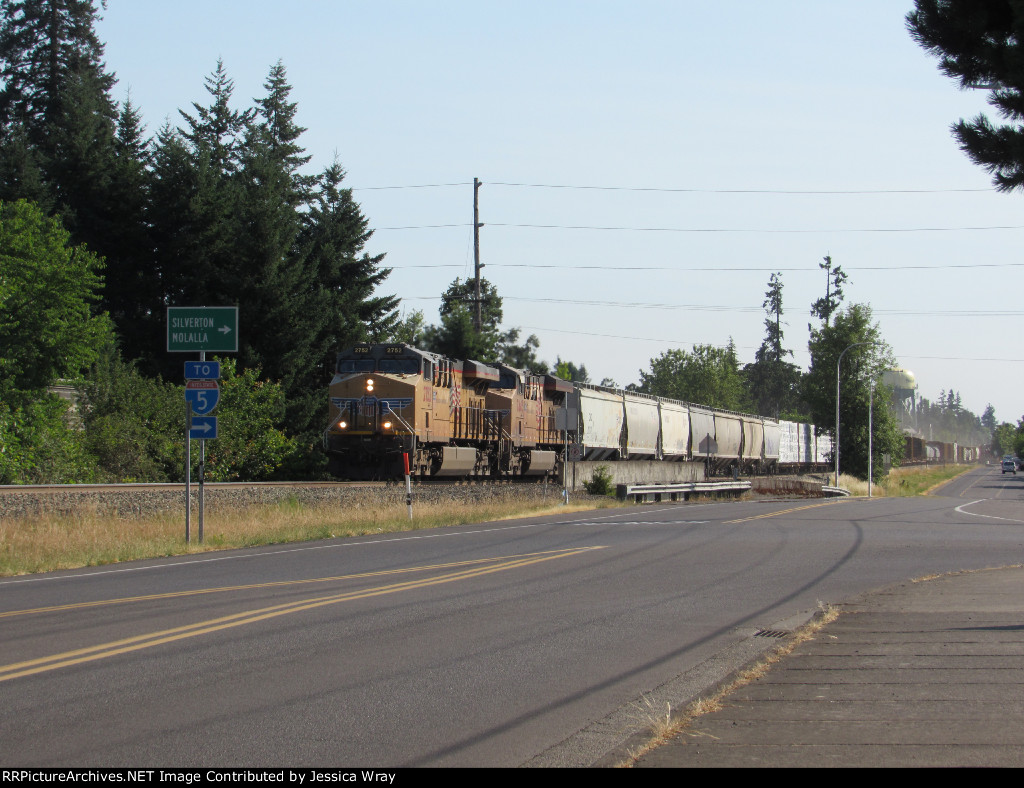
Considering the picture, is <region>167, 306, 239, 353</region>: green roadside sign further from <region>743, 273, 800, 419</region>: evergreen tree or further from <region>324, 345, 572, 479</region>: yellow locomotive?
<region>743, 273, 800, 419</region>: evergreen tree

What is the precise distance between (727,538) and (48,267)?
26.1 meters

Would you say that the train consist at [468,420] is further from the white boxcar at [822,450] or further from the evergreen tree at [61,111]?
the white boxcar at [822,450]

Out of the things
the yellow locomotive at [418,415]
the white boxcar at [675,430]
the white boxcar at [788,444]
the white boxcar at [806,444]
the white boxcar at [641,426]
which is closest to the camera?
the yellow locomotive at [418,415]

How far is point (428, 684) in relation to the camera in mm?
7785

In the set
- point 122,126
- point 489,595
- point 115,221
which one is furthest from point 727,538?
point 122,126

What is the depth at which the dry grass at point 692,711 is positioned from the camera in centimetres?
591

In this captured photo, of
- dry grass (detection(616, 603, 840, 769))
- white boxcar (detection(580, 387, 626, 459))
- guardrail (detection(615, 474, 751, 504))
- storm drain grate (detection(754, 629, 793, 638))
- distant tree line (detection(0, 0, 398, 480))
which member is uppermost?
distant tree line (detection(0, 0, 398, 480))

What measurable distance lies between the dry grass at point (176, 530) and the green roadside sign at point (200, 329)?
3850 mm

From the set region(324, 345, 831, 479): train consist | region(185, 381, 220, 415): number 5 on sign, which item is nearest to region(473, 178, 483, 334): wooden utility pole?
region(324, 345, 831, 479): train consist

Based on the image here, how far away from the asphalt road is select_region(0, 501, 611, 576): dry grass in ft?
3.80

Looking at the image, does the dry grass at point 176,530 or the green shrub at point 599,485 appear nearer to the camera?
the dry grass at point 176,530

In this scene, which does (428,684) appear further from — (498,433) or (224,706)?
(498,433)

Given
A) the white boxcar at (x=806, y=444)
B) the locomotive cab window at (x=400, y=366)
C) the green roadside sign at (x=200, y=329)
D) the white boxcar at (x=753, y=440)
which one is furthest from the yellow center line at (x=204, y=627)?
the white boxcar at (x=806, y=444)

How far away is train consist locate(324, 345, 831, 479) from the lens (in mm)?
33031
